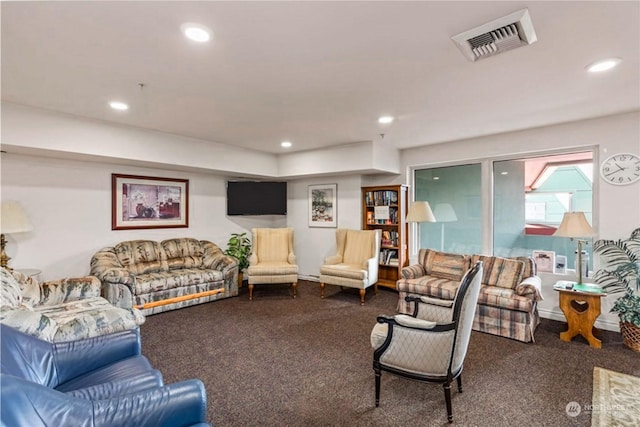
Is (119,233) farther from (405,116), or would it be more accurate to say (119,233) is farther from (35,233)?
(405,116)

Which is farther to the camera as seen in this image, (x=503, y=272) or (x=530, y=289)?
(x=503, y=272)

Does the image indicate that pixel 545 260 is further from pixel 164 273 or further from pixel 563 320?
pixel 164 273

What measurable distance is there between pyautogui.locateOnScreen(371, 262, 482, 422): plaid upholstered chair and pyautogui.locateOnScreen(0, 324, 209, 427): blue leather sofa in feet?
4.17

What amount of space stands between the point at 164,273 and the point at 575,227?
17.1 feet

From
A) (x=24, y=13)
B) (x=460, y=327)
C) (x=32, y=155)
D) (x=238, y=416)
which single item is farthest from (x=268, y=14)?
(x=32, y=155)

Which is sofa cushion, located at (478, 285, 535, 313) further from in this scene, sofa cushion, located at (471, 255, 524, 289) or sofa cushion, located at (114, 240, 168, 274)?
sofa cushion, located at (114, 240, 168, 274)

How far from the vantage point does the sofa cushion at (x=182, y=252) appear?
500 cm

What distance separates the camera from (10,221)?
11.1ft

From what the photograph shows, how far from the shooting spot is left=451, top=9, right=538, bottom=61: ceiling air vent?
1.81 meters

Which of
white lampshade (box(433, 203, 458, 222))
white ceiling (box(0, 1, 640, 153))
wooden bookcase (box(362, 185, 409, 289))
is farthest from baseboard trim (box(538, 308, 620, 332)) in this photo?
white ceiling (box(0, 1, 640, 153))

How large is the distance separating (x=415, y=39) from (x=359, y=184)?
12.0ft

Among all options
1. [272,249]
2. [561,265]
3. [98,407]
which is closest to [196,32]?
[98,407]

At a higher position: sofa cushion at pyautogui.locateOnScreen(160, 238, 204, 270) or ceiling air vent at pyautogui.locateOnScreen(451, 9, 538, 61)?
ceiling air vent at pyautogui.locateOnScreen(451, 9, 538, 61)

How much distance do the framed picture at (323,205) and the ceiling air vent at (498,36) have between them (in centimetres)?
395
